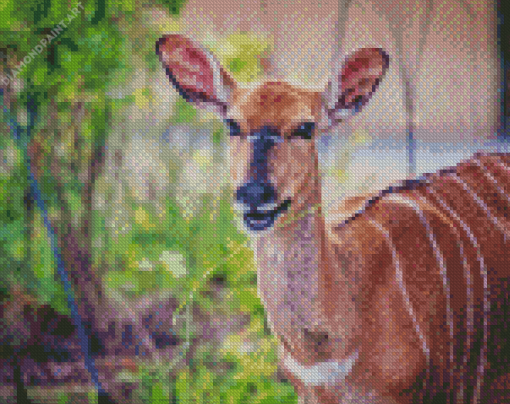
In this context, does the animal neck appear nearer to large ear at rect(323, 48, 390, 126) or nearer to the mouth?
the mouth

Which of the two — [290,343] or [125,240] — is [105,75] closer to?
[125,240]

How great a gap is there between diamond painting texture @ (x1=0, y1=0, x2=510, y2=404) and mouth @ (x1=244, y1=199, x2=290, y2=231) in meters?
0.06

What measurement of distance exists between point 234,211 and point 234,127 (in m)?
0.22

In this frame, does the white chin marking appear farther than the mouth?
Yes

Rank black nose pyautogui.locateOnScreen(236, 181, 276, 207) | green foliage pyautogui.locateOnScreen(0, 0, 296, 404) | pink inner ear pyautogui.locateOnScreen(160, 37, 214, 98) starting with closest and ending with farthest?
black nose pyautogui.locateOnScreen(236, 181, 276, 207), pink inner ear pyautogui.locateOnScreen(160, 37, 214, 98), green foliage pyautogui.locateOnScreen(0, 0, 296, 404)

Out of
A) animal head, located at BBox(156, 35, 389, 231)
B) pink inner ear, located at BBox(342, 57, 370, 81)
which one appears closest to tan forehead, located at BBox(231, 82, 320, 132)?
animal head, located at BBox(156, 35, 389, 231)

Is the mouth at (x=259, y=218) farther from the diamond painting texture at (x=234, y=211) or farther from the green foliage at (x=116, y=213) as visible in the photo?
the green foliage at (x=116, y=213)

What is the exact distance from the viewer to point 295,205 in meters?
1.28

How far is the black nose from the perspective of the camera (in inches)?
47.8

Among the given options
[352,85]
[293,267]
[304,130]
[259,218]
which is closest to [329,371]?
[293,267]

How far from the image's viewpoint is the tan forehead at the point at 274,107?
1302 mm

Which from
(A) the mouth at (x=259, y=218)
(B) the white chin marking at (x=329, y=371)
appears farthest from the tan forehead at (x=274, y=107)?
(B) the white chin marking at (x=329, y=371)

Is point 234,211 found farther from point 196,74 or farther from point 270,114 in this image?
point 196,74

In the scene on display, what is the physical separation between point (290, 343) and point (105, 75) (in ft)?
3.41
